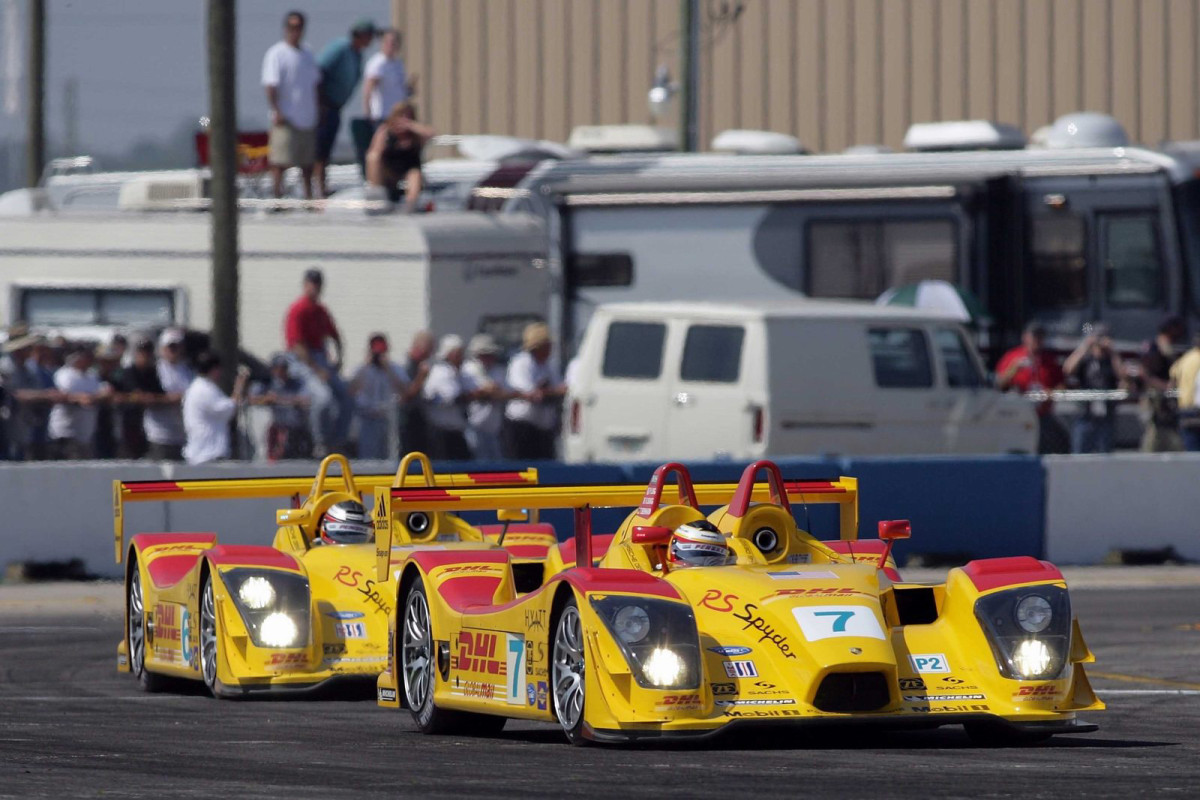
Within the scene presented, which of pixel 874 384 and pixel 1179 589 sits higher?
pixel 874 384

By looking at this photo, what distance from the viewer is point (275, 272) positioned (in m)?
24.2

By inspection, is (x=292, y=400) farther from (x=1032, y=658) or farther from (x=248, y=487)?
(x=1032, y=658)

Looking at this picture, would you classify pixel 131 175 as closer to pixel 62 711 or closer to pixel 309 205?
pixel 309 205

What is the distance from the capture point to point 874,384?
20.2 m

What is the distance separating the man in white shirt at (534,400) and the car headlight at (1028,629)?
37.6 feet

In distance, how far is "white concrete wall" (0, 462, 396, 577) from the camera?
1825 cm

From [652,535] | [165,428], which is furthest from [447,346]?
[652,535]

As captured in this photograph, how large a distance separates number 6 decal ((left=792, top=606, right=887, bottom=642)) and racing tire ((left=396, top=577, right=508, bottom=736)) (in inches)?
61.5

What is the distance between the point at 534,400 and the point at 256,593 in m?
9.58

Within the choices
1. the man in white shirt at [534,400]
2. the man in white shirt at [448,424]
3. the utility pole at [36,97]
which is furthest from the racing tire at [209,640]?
the utility pole at [36,97]

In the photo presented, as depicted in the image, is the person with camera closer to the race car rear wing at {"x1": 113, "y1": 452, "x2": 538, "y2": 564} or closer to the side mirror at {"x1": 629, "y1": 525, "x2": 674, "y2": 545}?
the race car rear wing at {"x1": 113, "y1": 452, "x2": 538, "y2": 564}

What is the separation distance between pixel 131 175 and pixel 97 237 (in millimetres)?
3999

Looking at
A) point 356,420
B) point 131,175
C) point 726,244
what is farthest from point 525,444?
point 131,175

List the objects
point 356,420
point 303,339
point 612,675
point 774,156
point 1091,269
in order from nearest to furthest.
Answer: point 612,675, point 356,420, point 303,339, point 1091,269, point 774,156
